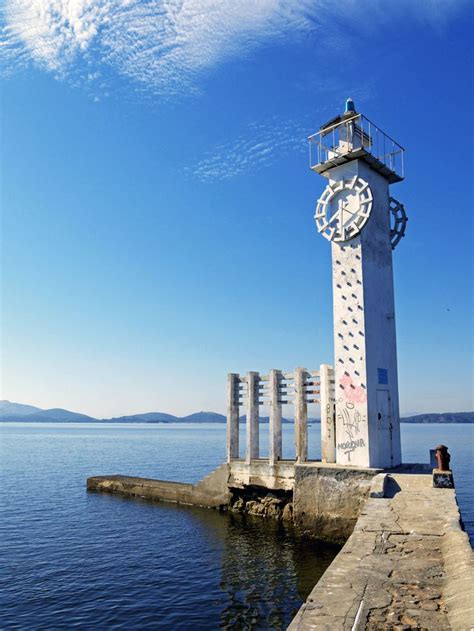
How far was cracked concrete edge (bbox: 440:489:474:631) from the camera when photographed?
6.61 metres

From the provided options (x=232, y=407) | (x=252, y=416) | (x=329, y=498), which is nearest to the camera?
(x=329, y=498)

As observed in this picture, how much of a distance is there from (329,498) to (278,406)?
17.9ft

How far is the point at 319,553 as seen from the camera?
17.2 m

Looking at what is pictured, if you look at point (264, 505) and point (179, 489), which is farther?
point (179, 489)

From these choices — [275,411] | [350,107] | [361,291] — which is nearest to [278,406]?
[275,411]

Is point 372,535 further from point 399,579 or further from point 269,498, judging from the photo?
point 269,498

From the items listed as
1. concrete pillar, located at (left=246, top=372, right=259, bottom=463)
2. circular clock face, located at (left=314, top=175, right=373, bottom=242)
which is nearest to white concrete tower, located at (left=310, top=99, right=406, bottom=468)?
circular clock face, located at (left=314, top=175, right=373, bottom=242)

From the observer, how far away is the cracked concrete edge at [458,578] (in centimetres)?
661

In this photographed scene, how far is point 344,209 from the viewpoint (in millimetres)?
20891

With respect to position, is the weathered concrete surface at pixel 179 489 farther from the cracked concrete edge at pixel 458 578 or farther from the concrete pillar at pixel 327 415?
the cracked concrete edge at pixel 458 578

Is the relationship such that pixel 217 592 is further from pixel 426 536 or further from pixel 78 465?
pixel 78 465

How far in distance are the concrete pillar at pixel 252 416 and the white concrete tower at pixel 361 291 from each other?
5.16 metres

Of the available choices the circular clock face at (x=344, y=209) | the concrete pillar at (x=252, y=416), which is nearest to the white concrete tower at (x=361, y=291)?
the circular clock face at (x=344, y=209)

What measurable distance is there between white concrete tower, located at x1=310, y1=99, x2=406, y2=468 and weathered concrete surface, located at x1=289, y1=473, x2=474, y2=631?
6.08 meters
